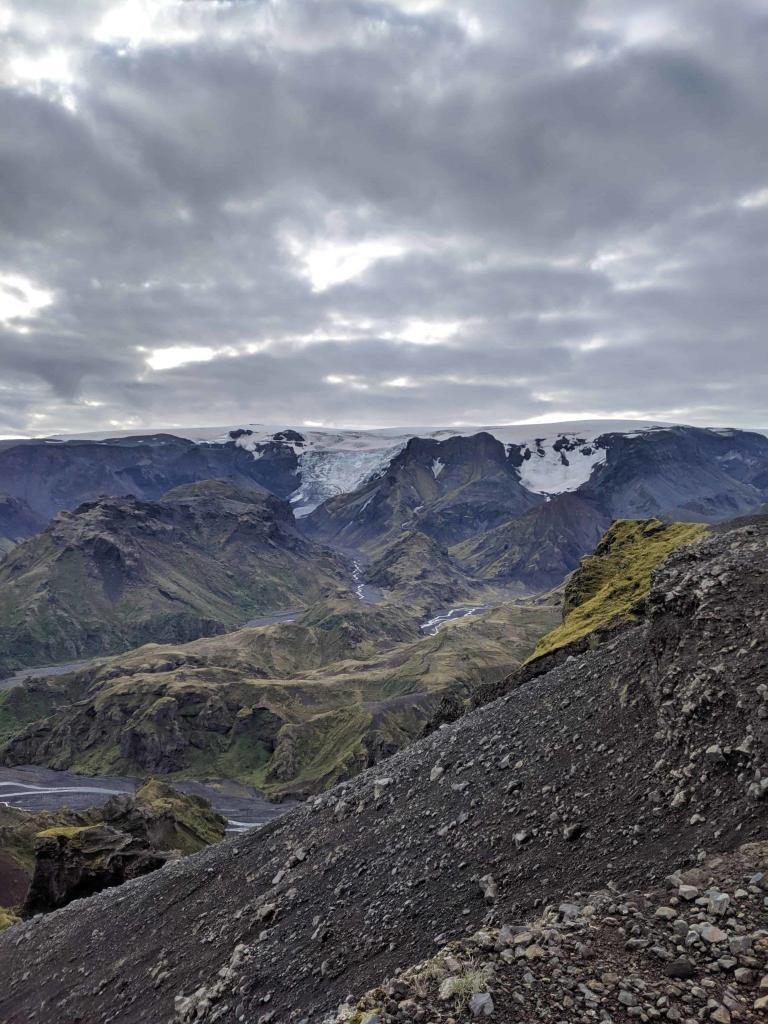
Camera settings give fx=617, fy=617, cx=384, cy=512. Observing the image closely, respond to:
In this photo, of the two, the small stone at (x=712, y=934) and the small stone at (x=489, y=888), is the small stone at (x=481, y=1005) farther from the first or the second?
the small stone at (x=489, y=888)

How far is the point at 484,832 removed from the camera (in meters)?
20.9

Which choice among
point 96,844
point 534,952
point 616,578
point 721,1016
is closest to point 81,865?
point 96,844

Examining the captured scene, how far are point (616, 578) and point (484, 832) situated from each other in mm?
33589

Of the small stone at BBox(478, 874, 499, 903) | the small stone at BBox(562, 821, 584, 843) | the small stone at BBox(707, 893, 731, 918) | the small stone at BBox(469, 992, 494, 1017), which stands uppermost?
the small stone at BBox(707, 893, 731, 918)

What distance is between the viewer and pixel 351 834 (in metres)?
26.4

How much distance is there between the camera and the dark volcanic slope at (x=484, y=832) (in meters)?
16.9

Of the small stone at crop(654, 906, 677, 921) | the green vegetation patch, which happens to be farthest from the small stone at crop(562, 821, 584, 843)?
the green vegetation patch

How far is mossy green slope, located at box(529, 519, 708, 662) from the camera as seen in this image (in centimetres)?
3944

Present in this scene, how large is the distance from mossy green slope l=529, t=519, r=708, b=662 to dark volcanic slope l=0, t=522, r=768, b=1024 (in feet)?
26.5

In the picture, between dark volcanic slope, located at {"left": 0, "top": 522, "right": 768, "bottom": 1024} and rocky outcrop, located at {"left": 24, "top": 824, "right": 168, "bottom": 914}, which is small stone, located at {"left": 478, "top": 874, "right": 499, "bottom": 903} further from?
rocky outcrop, located at {"left": 24, "top": 824, "right": 168, "bottom": 914}

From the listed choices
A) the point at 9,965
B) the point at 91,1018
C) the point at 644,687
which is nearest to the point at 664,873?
the point at 644,687

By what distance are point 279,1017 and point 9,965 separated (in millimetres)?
29384

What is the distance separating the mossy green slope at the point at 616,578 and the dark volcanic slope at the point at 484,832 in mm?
8075

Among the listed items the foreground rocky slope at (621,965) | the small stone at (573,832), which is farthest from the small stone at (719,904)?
the small stone at (573,832)
